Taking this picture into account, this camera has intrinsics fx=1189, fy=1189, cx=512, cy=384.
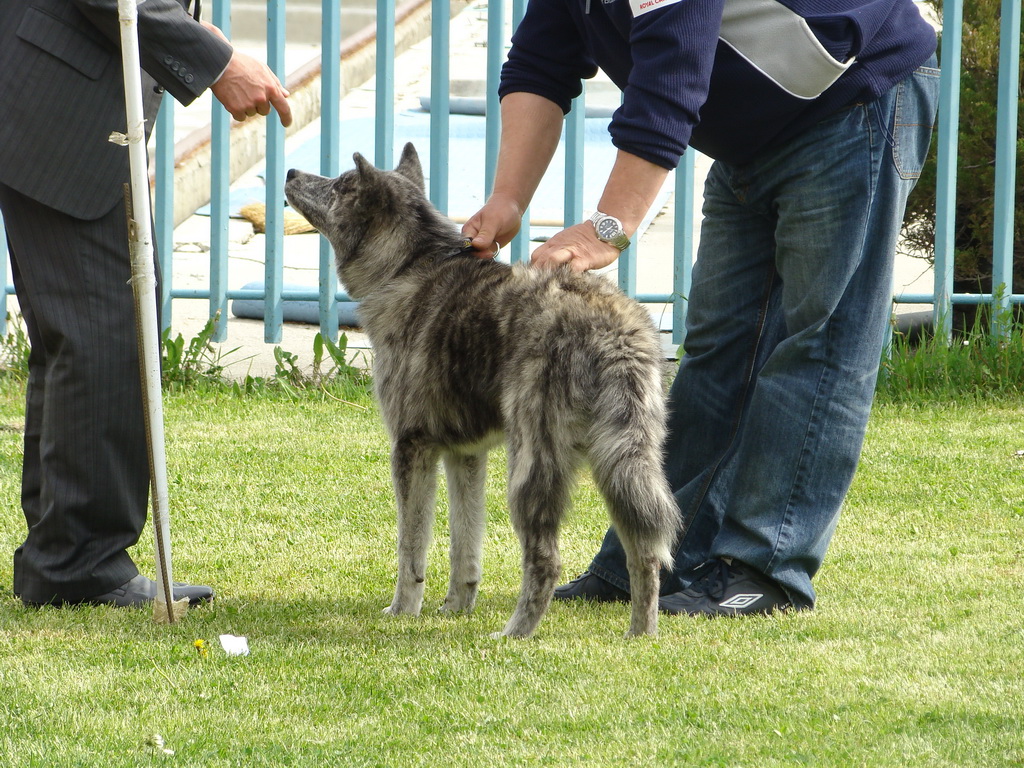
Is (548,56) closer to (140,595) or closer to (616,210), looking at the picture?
(616,210)

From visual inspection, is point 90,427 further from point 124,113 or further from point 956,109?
point 956,109

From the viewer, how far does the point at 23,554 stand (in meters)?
3.38

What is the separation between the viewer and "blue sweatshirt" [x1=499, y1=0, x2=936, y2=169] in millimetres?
2803

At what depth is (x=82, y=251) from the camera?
126 inches

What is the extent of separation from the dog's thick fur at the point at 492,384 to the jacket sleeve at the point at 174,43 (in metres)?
0.67

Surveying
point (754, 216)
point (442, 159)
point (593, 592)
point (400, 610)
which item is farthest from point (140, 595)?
point (442, 159)

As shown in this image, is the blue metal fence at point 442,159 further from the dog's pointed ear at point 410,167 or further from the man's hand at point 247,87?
the man's hand at point 247,87

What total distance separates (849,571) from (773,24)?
68.0 inches

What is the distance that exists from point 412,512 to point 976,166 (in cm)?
561

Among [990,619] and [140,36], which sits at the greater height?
[140,36]

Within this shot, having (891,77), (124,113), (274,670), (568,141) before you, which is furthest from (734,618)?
(568,141)

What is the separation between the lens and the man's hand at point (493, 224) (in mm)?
3490

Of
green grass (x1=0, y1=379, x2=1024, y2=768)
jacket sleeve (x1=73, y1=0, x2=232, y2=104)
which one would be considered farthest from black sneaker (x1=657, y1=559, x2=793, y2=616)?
jacket sleeve (x1=73, y1=0, x2=232, y2=104)

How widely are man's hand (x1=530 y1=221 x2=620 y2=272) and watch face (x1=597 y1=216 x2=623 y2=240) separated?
17 millimetres
